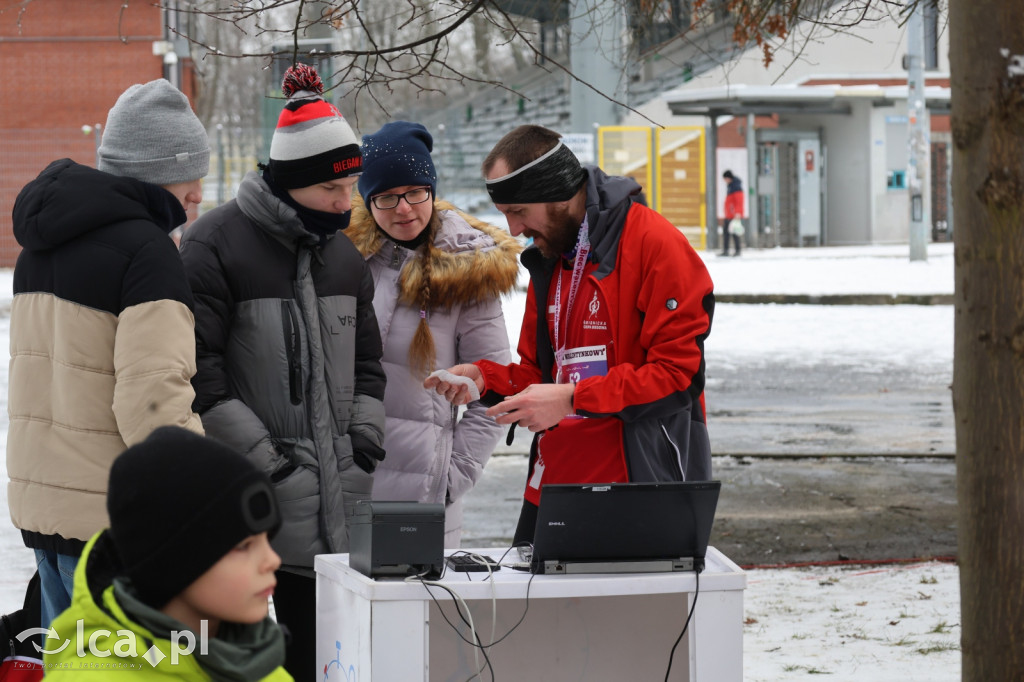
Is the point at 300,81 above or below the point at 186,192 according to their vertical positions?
above

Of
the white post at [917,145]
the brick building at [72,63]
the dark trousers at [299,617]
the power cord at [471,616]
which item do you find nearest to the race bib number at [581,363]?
the power cord at [471,616]

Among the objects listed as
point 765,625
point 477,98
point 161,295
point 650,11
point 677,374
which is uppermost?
point 477,98

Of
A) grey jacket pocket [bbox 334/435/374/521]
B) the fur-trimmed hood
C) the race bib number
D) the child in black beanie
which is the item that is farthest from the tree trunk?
the child in black beanie

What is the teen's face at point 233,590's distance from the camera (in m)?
2.09

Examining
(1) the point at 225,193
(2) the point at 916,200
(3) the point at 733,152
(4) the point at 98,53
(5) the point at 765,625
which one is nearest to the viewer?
(5) the point at 765,625

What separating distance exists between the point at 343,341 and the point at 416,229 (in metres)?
0.61

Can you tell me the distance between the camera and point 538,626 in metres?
3.33

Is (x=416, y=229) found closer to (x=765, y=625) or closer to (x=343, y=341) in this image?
(x=343, y=341)

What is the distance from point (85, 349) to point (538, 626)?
131 cm

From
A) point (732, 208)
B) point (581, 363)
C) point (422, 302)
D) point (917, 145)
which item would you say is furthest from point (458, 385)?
point (732, 208)

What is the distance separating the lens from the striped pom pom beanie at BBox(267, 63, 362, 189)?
11.7 feet

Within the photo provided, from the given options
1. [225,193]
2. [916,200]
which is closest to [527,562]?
[916,200]

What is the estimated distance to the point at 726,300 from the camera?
18484 millimetres

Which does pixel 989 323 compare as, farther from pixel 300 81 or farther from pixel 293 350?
pixel 300 81
